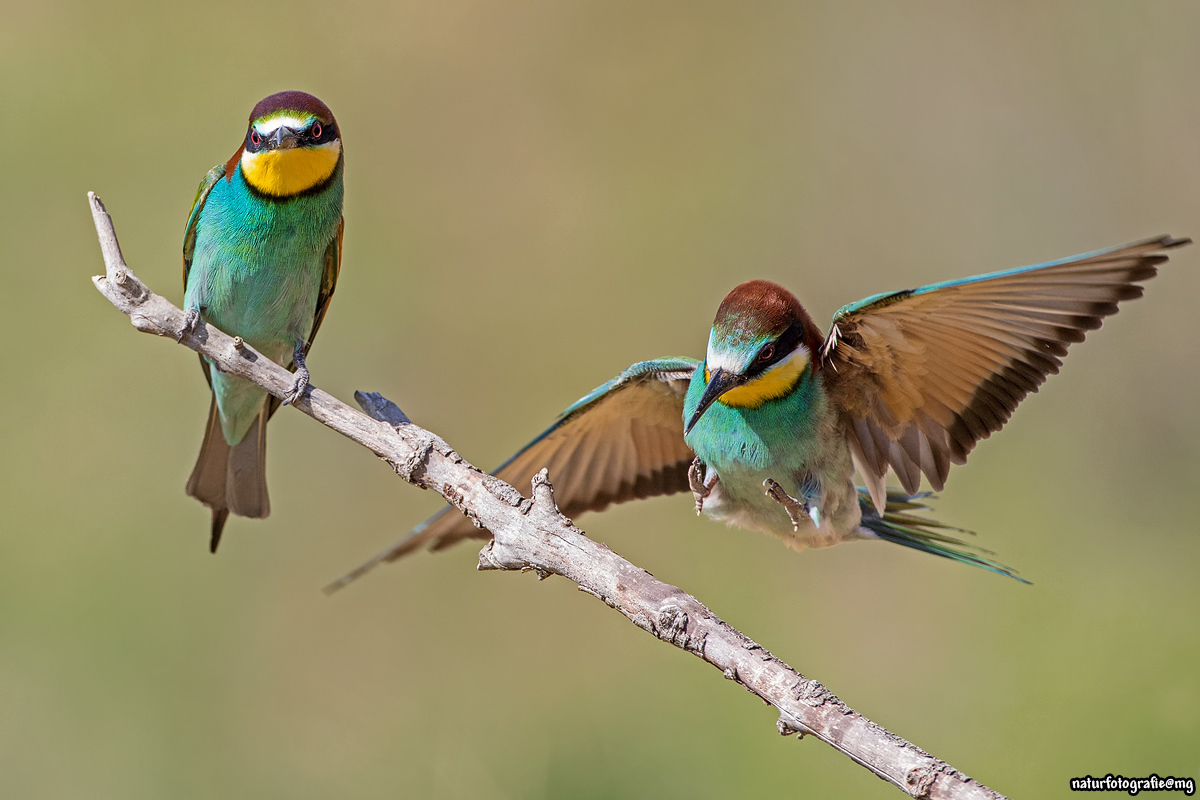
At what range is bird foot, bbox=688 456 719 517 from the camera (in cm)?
233

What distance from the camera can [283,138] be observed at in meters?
2.40

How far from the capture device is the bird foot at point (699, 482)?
2.33m

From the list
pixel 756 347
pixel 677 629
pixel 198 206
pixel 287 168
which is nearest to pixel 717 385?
pixel 756 347

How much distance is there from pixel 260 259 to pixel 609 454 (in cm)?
91

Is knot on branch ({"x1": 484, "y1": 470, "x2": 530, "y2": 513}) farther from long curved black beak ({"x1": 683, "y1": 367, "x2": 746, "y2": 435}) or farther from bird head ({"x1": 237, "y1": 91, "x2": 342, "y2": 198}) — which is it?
bird head ({"x1": 237, "y1": 91, "x2": 342, "y2": 198})

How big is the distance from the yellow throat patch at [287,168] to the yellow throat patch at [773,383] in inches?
39.8

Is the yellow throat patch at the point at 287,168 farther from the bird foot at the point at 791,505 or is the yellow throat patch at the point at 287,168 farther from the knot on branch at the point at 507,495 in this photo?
the bird foot at the point at 791,505

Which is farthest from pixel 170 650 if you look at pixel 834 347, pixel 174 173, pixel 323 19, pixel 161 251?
pixel 323 19

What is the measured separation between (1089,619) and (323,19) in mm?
3642

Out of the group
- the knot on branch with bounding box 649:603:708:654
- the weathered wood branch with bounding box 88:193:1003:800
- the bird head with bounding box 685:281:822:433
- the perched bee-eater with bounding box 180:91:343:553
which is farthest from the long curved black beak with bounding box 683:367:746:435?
the perched bee-eater with bounding box 180:91:343:553

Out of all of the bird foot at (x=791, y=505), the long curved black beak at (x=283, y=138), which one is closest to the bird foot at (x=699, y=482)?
the bird foot at (x=791, y=505)

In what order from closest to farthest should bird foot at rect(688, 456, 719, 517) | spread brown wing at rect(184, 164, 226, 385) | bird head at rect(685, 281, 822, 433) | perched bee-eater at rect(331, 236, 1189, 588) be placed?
perched bee-eater at rect(331, 236, 1189, 588)
bird head at rect(685, 281, 822, 433)
bird foot at rect(688, 456, 719, 517)
spread brown wing at rect(184, 164, 226, 385)

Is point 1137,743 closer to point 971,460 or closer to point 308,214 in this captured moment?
point 971,460

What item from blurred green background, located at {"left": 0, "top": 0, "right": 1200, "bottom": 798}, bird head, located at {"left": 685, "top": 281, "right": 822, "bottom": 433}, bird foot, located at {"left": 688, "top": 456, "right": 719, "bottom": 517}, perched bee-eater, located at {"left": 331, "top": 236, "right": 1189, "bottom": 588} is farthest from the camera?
blurred green background, located at {"left": 0, "top": 0, "right": 1200, "bottom": 798}
